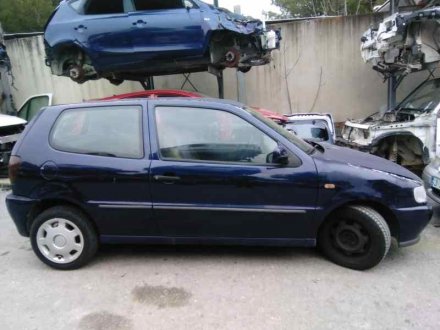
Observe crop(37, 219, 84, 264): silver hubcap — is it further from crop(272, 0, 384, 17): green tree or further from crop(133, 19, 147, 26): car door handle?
crop(272, 0, 384, 17): green tree

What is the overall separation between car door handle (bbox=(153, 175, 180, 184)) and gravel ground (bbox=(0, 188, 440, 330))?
2.78ft

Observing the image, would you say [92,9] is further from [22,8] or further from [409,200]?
[22,8]

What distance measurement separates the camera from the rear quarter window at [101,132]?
12.1 ft

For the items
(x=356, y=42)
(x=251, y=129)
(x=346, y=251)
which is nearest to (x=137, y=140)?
(x=251, y=129)

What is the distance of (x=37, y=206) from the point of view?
3.79 m

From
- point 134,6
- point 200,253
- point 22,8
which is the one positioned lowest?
point 200,253

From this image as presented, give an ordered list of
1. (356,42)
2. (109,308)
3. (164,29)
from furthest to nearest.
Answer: (356,42), (164,29), (109,308)

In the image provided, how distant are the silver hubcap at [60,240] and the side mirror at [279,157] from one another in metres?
1.88

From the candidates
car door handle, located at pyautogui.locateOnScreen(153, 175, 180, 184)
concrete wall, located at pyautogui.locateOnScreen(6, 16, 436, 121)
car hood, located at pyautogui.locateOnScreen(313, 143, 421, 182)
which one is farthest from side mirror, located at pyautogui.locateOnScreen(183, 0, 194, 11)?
car door handle, located at pyautogui.locateOnScreen(153, 175, 180, 184)

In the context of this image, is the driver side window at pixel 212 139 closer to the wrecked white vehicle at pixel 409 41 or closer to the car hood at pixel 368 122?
the car hood at pixel 368 122

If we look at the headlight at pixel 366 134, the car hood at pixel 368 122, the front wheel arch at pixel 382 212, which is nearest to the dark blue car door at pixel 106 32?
the car hood at pixel 368 122

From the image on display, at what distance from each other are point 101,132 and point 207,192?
1.15 meters

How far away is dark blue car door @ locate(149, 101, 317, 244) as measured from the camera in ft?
11.6

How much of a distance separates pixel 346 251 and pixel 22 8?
112 feet
